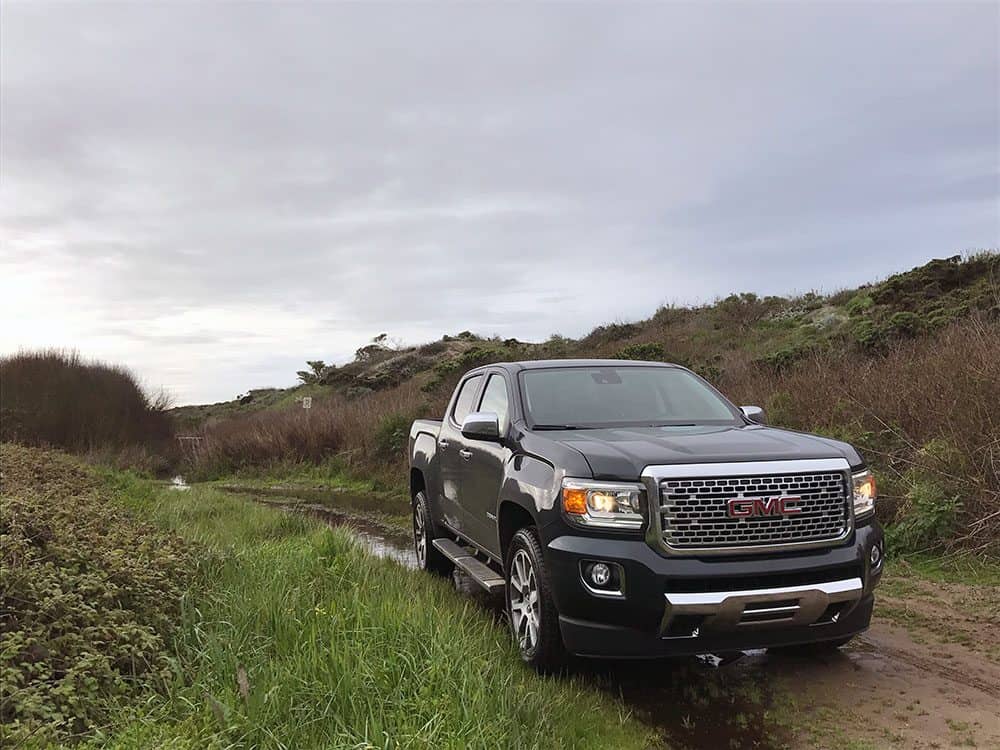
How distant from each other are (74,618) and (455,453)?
10.4ft

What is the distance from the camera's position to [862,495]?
4.51m

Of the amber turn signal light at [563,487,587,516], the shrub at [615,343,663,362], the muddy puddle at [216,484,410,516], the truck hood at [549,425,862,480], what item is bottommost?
the muddy puddle at [216,484,410,516]

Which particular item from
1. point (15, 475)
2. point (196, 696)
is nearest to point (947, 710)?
point (196, 696)

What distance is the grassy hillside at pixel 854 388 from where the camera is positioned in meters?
7.39

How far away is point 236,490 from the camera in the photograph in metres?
19.0

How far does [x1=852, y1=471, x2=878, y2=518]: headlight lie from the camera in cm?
447

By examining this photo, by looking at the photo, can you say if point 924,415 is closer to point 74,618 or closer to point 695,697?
point 695,697

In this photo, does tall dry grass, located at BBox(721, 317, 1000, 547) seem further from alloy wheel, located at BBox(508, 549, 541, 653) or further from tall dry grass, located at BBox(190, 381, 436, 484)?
tall dry grass, located at BBox(190, 381, 436, 484)

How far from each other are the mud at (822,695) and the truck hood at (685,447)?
4.14ft

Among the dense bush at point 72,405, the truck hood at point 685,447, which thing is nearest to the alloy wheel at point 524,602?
the truck hood at point 685,447

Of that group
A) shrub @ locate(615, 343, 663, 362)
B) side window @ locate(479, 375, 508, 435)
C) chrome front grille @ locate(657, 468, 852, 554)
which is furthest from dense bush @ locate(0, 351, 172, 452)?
chrome front grille @ locate(657, 468, 852, 554)

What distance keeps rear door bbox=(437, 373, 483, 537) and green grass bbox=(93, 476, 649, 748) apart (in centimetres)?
98

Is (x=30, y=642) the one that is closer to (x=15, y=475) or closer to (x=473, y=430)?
(x=473, y=430)

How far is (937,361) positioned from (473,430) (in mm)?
6194
